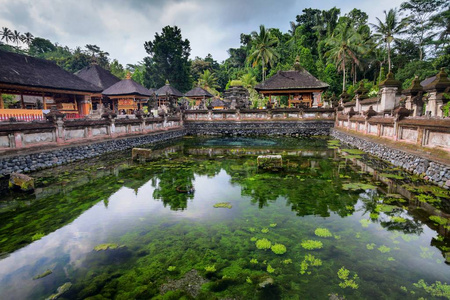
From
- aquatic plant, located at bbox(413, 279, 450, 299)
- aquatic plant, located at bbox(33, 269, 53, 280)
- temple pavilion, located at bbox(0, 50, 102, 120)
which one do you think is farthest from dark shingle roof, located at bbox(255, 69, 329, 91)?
aquatic plant, located at bbox(33, 269, 53, 280)

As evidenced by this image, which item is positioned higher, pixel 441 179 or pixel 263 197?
pixel 441 179

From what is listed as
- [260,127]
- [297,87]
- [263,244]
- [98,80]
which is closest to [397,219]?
[263,244]

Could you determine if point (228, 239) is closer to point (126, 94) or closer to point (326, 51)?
point (126, 94)

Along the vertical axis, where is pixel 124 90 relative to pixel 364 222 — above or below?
above

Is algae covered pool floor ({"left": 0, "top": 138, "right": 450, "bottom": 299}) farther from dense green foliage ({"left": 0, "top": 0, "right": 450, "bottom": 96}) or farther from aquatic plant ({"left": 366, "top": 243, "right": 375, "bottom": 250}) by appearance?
dense green foliage ({"left": 0, "top": 0, "right": 450, "bottom": 96})

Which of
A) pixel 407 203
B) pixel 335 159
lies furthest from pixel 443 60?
pixel 407 203

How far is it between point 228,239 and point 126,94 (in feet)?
99.0

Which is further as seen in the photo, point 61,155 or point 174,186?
point 61,155

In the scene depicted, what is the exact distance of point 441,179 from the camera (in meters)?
7.32

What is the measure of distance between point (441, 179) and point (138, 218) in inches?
361

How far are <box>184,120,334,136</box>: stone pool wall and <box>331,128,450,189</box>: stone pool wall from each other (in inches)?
431

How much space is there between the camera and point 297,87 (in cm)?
2877

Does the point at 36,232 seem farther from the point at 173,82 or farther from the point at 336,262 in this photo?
the point at 173,82

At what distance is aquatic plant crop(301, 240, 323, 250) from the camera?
4786mm
